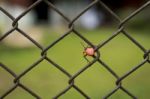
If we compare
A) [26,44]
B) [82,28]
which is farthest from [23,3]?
[26,44]

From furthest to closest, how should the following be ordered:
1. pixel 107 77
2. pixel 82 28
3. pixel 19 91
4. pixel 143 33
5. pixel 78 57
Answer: pixel 82 28, pixel 143 33, pixel 78 57, pixel 107 77, pixel 19 91

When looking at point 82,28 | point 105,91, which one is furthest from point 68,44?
point 105,91

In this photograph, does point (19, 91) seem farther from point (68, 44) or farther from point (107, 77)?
point (68, 44)

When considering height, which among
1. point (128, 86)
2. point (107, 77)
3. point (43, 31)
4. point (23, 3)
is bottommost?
point (128, 86)

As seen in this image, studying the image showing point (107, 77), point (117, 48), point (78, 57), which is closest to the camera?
point (107, 77)

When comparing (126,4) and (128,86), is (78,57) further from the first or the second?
(126,4)

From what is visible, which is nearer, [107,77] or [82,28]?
[107,77]

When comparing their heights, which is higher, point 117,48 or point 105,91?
point 117,48
